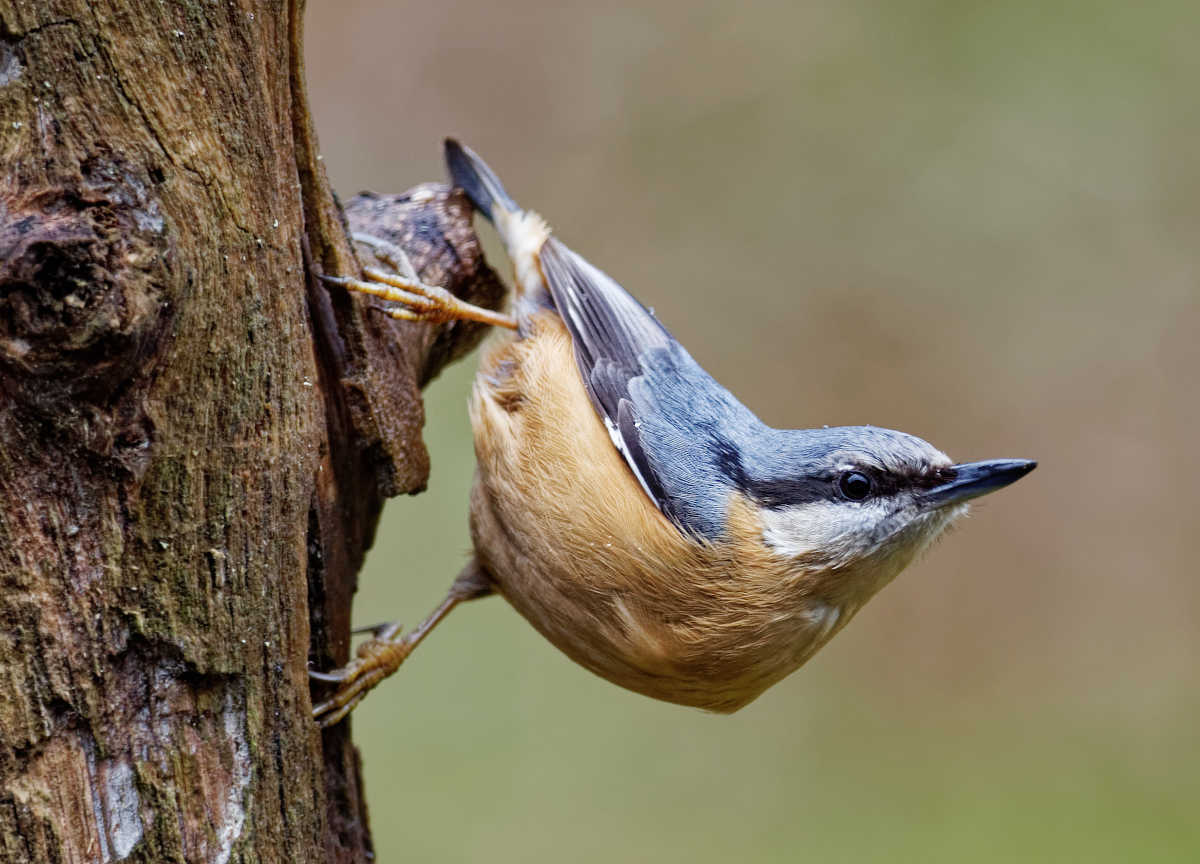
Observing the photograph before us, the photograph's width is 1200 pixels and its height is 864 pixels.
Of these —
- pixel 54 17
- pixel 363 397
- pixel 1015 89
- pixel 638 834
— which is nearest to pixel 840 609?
pixel 363 397

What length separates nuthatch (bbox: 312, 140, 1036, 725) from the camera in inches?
102

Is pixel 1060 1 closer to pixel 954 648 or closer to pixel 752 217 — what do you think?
pixel 752 217

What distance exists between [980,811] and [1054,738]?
57 centimetres

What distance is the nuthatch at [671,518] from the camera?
8.48 ft

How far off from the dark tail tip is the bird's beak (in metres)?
1.56

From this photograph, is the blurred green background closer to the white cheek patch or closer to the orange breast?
the orange breast

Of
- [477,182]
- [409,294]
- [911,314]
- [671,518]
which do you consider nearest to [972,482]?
[671,518]

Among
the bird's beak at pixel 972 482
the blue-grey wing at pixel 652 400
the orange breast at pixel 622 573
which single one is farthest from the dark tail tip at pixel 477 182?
the bird's beak at pixel 972 482

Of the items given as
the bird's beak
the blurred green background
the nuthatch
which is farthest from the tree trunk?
the blurred green background

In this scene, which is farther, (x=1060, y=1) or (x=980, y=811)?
(x=1060, y=1)

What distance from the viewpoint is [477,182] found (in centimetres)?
337

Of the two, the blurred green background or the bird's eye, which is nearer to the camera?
the bird's eye

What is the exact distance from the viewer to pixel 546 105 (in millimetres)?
5434

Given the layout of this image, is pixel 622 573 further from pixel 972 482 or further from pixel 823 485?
pixel 972 482
